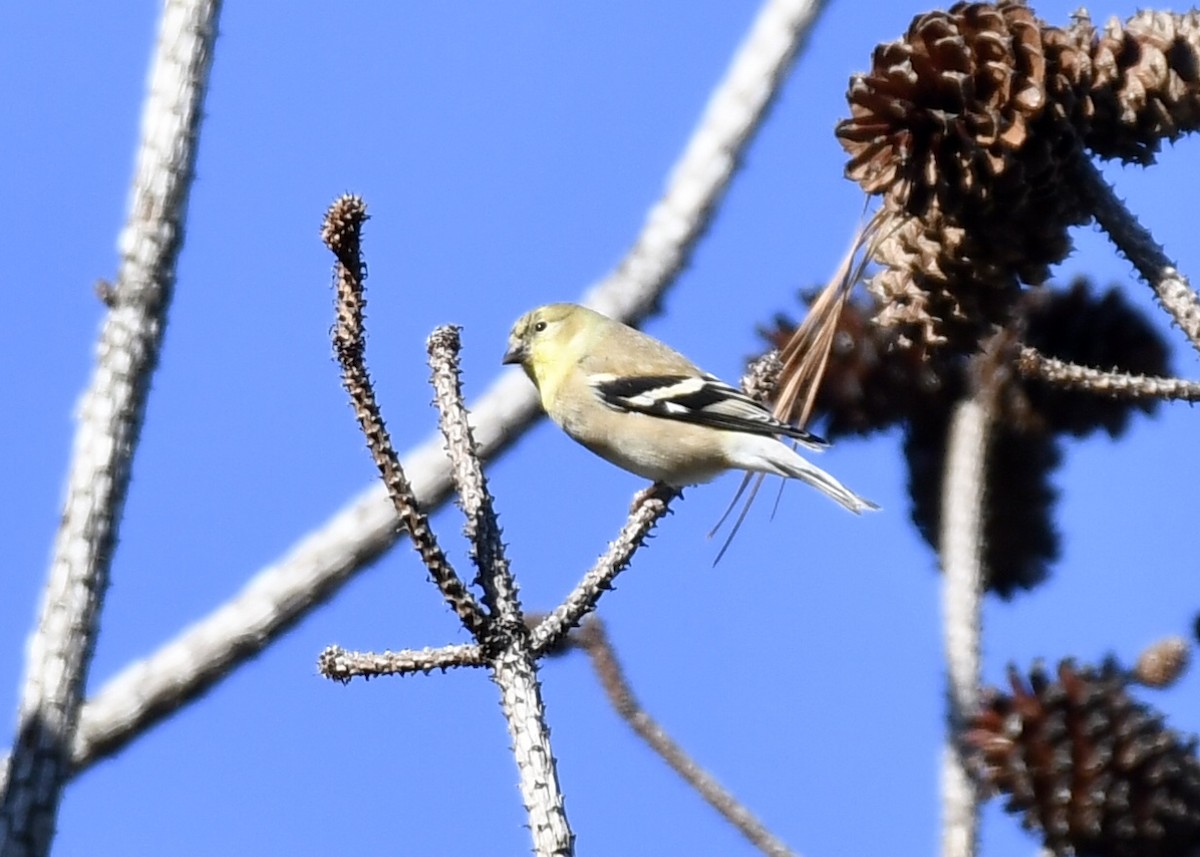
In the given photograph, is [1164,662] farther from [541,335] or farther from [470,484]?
[541,335]

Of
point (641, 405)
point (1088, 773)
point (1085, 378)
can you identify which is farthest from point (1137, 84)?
point (641, 405)

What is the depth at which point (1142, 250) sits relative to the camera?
2750mm

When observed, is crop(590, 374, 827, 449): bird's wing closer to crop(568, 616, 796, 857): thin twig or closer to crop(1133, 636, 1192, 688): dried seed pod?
crop(568, 616, 796, 857): thin twig

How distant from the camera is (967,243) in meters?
2.88

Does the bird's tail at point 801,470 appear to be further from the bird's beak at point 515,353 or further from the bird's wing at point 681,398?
the bird's beak at point 515,353

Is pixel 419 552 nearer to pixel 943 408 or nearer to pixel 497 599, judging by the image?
pixel 497 599

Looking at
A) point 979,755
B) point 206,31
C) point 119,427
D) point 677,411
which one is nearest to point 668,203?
point 677,411

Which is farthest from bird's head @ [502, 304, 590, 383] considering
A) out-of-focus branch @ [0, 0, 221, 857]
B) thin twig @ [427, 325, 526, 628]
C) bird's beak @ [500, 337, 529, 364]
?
thin twig @ [427, 325, 526, 628]

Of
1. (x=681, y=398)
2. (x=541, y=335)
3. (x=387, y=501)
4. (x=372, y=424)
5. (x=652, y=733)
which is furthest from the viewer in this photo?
(x=541, y=335)

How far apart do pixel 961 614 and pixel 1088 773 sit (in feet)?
1.17

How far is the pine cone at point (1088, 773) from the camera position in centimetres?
271

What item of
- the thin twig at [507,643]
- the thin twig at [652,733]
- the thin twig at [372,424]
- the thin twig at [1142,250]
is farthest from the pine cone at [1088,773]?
the thin twig at [372,424]

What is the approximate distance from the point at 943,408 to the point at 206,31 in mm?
2302

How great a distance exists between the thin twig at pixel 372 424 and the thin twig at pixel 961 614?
0.89m
